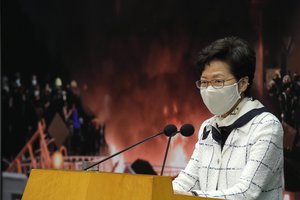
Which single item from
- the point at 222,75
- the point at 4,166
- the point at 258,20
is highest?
the point at 258,20

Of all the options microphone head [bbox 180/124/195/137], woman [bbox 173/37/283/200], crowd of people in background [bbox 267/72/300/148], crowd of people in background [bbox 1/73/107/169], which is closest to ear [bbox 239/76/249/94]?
woman [bbox 173/37/283/200]

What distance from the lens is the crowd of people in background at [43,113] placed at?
4.86 m

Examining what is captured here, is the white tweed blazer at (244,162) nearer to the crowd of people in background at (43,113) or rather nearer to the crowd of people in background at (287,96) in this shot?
the crowd of people in background at (287,96)

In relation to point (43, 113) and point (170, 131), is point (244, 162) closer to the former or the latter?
point (170, 131)

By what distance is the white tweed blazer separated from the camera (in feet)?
8.02

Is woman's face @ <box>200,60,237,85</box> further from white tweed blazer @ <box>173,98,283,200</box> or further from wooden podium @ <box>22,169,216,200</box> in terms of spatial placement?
wooden podium @ <box>22,169,216,200</box>

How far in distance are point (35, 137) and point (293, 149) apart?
2.09m

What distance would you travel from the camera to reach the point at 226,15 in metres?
4.14

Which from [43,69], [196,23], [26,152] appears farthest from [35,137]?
[196,23]

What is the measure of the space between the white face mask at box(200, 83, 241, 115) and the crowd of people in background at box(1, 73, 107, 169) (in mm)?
2156

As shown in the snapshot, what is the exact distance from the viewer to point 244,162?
2543 mm

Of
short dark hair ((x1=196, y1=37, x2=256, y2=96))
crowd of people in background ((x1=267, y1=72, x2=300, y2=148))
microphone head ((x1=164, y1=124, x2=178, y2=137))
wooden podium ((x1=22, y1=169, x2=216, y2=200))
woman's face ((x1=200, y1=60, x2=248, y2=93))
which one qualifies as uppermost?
short dark hair ((x1=196, y1=37, x2=256, y2=96))

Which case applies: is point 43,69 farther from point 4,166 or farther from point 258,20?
point 258,20

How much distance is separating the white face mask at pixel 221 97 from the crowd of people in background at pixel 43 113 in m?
2.16
